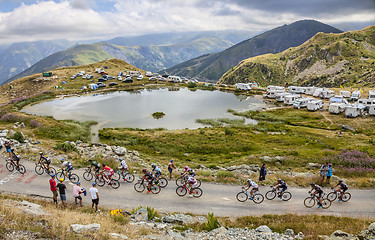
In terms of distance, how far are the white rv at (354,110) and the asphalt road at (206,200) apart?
5583 centimetres

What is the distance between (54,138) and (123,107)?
1492 inches

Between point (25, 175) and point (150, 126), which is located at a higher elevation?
point (150, 126)

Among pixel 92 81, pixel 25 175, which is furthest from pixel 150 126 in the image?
pixel 92 81

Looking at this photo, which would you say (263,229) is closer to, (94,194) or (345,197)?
(345,197)

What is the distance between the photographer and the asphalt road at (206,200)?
843 inches

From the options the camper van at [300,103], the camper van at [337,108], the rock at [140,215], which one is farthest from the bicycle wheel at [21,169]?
the camper van at [300,103]

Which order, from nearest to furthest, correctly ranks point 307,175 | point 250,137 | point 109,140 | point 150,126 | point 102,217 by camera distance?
1. point 102,217
2. point 307,175
3. point 109,140
4. point 250,137
5. point 150,126

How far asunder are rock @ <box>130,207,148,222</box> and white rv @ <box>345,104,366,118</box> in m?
77.1

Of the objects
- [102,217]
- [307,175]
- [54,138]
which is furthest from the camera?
[54,138]

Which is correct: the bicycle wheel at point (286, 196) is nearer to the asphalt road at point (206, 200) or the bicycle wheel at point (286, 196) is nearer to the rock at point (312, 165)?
the asphalt road at point (206, 200)

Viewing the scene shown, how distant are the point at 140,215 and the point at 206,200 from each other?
718 centimetres

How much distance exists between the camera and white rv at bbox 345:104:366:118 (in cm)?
7150

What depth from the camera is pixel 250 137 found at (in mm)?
55344

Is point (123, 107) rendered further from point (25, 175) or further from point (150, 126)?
point (25, 175)
